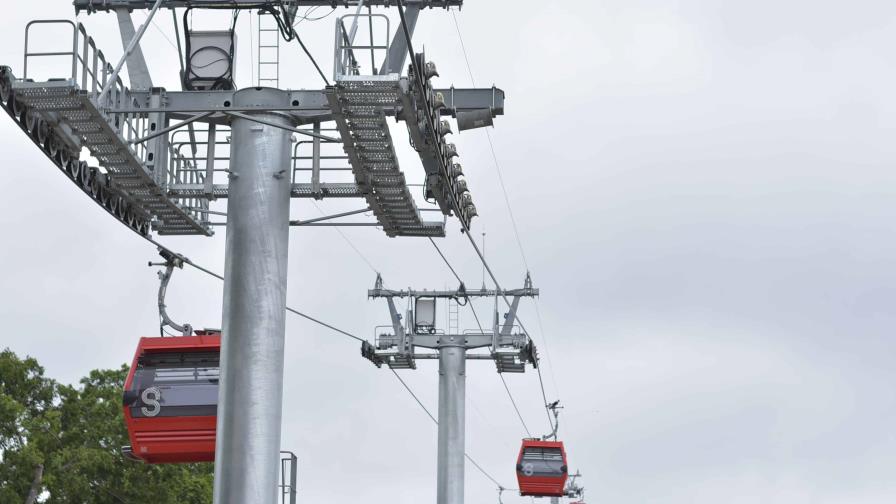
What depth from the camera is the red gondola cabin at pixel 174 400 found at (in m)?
17.1

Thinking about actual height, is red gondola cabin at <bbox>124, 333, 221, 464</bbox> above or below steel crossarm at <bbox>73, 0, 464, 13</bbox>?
below

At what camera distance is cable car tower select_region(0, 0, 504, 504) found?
14844 mm

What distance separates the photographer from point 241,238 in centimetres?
1530

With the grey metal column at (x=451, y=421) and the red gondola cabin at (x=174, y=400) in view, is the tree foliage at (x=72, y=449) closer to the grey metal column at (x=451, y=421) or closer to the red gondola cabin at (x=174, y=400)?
the grey metal column at (x=451, y=421)

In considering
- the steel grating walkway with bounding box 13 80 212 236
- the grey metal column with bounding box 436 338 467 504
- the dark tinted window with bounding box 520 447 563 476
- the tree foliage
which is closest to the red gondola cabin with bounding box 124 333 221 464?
the steel grating walkway with bounding box 13 80 212 236

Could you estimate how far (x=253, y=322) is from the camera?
1504 cm

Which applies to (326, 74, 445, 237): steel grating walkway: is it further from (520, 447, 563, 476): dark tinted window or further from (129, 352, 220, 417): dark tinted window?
(520, 447, 563, 476): dark tinted window

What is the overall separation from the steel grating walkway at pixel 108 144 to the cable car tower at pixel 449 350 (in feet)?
84.0

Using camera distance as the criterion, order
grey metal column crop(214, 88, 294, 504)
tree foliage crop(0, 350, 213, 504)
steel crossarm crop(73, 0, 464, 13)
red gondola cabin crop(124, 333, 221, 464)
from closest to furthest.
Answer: grey metal column crop(214, 88, 294, 504) < red gondola cabin crop(124, 333, 221, 464) < steel crossarm crop(73, 0, 464, 13) < tree foliage crop(0, 350, 213, 504)

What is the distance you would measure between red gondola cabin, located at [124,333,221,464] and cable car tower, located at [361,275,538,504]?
25.7 meters

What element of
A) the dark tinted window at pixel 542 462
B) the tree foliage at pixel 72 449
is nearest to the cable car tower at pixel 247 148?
the tree foliage at pixel 72 449

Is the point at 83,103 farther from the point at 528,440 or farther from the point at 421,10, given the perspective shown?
the point at 528,440

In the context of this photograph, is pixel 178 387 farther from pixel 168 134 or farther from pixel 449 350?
pixel 449 350

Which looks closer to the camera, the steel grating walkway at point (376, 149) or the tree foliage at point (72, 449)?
the steel grating walkway at point (376, 149)
